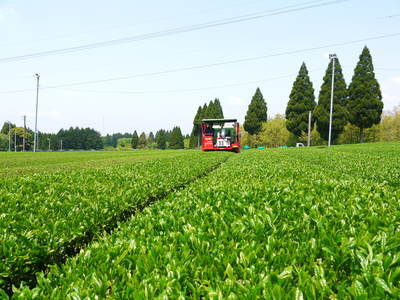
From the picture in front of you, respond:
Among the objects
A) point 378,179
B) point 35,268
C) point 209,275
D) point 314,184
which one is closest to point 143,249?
point 209,275

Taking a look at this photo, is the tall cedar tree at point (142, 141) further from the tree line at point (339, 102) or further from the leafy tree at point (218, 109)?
the tree line at point (339, 102)

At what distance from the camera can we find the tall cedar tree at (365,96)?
155 feet

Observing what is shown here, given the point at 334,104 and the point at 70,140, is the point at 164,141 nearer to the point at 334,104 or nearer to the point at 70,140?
the point at 70,140

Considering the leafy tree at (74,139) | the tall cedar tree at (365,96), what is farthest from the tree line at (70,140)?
the tall cedar tree at (365,96)

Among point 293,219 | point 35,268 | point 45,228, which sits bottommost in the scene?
point 35,268

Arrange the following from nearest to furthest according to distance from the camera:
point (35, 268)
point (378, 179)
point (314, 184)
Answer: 1. point (35, 268)
2. point (314, 184)
3. point (378, 179)

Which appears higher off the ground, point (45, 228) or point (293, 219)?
point (293, 219)

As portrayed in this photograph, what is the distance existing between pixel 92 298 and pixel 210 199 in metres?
3.04

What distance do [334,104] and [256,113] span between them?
80.4 feet

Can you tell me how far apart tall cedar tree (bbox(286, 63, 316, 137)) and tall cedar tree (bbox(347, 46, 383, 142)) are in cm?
882

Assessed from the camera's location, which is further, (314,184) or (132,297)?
(314,184)

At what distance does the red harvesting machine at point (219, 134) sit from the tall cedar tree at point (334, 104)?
30341mm

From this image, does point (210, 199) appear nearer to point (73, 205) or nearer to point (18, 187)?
point (73, 205)

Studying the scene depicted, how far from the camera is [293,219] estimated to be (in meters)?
3.50
